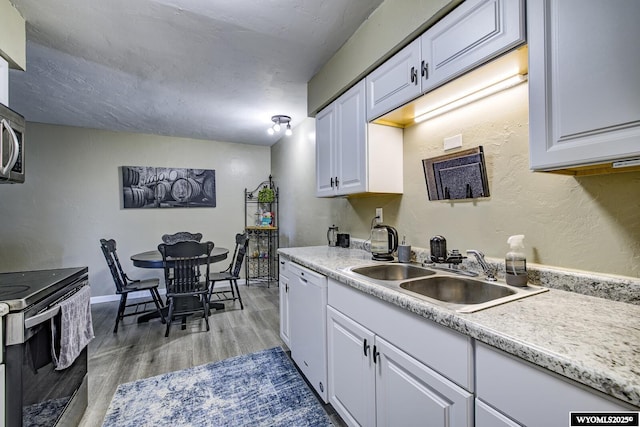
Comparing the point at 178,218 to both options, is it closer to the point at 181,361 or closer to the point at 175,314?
the point at 175,314

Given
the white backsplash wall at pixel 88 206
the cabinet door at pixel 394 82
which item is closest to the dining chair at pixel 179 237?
the white backsplash wall at pixel 88 206

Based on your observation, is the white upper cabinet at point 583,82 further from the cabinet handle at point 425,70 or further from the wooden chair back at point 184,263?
the wooden chair back at point 184,263

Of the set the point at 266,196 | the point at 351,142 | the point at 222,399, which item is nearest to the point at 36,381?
the point at 222,399

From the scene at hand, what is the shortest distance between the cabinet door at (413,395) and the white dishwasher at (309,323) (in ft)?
1.76

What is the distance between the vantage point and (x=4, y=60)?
161 cm

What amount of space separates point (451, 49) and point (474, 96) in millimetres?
332

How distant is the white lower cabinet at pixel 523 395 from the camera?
621 mm

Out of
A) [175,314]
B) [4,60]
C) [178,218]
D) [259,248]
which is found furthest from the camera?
[259,248]

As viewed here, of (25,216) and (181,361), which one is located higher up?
(25,216)

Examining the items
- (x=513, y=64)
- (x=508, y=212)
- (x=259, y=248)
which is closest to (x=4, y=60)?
(x=513, y=64)

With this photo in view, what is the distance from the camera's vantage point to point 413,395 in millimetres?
1062

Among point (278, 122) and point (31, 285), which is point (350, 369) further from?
point (278, 122)

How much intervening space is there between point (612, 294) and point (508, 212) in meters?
0.49

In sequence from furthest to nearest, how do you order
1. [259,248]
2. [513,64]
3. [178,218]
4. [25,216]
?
[259,248] → [178,218] → [25,216] → [513,64]
